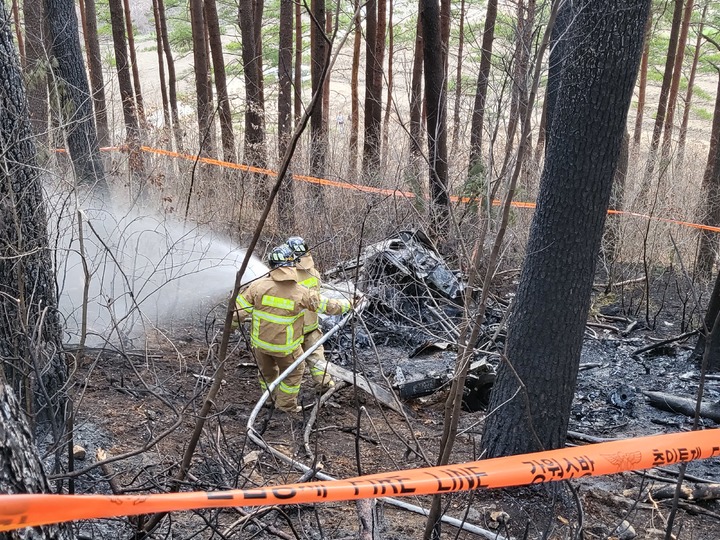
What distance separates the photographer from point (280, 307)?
225 inches

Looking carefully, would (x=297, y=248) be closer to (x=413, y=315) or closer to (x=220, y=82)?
(x=413, y=315)

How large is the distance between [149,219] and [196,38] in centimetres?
675

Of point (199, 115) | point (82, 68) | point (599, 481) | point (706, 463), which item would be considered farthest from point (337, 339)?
point (199, 115)

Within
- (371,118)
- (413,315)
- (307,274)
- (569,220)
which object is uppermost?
(569,220)

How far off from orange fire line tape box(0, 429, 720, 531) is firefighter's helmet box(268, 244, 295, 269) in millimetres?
3100

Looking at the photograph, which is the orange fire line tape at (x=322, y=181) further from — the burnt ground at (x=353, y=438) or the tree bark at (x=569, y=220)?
the tree bark at (x=569, y=220)

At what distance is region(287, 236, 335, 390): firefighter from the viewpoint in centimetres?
580

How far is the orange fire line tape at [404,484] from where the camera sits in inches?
60.3

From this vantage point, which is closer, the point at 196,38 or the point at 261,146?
the point at 261,146

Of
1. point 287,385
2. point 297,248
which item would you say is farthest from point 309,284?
point 287,385

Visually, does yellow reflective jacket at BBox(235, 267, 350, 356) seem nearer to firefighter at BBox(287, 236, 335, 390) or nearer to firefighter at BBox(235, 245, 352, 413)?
firefighter at BBox(235, 245, 352, 413)

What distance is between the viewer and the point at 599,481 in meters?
4.78

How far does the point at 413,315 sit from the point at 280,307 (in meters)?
2.46

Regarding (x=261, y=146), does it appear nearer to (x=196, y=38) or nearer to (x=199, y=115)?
(x=199, y=115)
